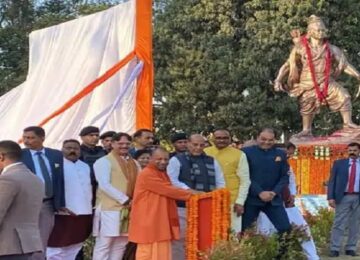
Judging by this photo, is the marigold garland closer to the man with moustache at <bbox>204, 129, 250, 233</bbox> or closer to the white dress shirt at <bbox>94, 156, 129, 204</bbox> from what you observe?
the man with moustache at <bbox>204, 129, 250, 233</bbox>

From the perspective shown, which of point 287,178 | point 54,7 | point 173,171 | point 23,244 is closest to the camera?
point 23,244

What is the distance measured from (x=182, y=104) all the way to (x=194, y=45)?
6.29ft

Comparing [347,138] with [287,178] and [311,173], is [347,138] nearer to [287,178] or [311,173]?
[311,173]

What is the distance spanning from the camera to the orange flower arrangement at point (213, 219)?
744cm

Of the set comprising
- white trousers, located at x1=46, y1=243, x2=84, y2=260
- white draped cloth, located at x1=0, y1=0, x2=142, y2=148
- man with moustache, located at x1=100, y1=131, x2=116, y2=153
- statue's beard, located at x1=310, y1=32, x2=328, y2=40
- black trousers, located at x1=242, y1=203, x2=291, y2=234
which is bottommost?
white trousers, located at x1=46, y1=243, x2=84, y2=260

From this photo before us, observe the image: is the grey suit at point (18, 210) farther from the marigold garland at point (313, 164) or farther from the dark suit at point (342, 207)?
the marigold garland at point (313, 164)

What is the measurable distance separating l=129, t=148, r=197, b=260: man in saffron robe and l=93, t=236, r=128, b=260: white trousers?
0.56 m

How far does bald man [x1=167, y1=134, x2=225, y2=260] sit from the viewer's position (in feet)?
26.3

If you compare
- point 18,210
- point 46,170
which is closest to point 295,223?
point 46,170

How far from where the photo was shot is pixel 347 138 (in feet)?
61.6

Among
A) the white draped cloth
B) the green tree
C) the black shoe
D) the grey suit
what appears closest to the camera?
the grey suit

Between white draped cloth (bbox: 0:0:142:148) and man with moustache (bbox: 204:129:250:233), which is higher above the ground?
white draped cloth (bbox: 0:0:142:148)

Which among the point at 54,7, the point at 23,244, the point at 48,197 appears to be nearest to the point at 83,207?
the point at 48,197

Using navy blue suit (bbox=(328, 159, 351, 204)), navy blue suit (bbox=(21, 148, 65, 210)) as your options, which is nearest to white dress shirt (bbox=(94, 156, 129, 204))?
navy blue suit (bbox=(21, 148, 65, 210))
